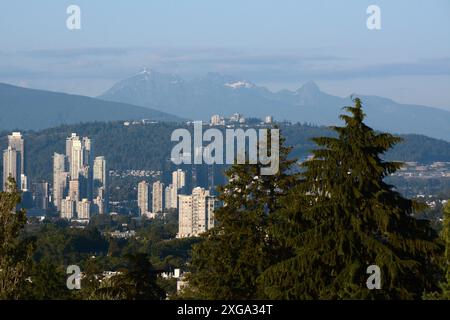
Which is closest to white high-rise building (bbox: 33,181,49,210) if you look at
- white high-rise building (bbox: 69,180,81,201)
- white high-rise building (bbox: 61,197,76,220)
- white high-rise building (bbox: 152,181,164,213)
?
white high-rise building (bbox: 69,180,81,201)

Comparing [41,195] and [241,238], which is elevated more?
[241,238]

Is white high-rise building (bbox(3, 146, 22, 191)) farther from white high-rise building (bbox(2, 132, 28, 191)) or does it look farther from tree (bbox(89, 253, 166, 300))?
tree (bbox(89, 253, 166, 300))

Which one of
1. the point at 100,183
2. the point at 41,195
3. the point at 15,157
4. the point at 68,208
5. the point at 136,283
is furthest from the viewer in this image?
the point at 15,157

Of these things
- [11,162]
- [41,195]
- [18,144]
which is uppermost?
[18,144]

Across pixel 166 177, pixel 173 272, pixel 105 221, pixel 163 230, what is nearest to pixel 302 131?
Answer: pixel 166 177

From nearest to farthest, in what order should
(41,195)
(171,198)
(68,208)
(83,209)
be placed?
1. (83,209)
2. (68,208)
3. (171,198)
4. (41,195)

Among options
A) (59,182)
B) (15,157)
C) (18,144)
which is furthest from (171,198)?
(18,144)

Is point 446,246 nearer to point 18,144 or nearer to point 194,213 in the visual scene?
point 194,213
